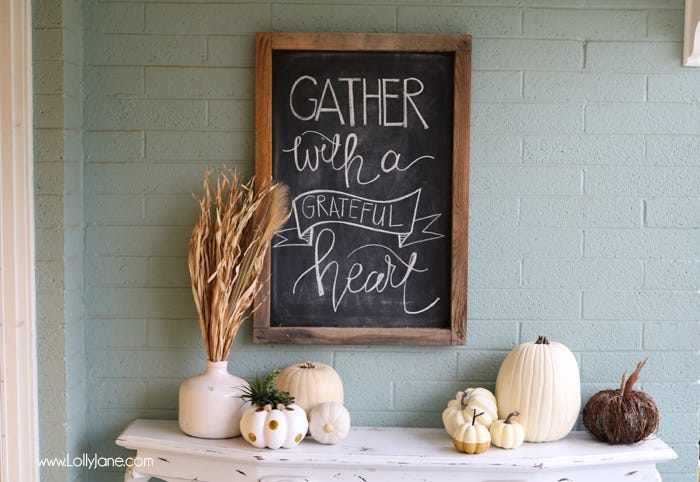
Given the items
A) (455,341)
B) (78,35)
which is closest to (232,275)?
(455,341)

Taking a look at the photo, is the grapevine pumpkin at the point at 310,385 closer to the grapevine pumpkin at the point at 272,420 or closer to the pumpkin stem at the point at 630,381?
the grapevine pumpkin at the point at 272,420

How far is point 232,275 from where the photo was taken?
2.66 metres

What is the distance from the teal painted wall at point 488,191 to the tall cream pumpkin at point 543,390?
174mm

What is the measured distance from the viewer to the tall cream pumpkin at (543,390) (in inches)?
102

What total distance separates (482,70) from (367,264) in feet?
2.51

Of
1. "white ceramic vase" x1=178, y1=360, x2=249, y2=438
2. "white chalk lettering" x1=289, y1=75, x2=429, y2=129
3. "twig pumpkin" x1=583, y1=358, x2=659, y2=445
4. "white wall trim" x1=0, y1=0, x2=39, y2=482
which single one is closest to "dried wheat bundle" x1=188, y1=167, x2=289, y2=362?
"white ceramic vase" x1=178, y1=360, x2=249, y2=438

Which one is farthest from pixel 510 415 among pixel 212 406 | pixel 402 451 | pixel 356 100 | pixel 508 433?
pixel 356 100

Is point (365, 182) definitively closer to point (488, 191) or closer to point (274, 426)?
point (488, 191)

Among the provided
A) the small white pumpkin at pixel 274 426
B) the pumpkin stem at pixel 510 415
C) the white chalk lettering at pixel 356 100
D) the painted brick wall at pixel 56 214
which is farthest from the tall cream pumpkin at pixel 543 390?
the painted brick wall at pixel 56 214

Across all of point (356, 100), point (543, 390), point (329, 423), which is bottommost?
point (329, 423)

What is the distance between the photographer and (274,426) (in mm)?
2486

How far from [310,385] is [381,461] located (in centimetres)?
33

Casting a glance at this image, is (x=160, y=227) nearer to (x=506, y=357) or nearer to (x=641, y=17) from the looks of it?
(x=506, y=357)

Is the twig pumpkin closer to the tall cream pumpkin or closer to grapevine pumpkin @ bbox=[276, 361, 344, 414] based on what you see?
the tall cream pumpkin
